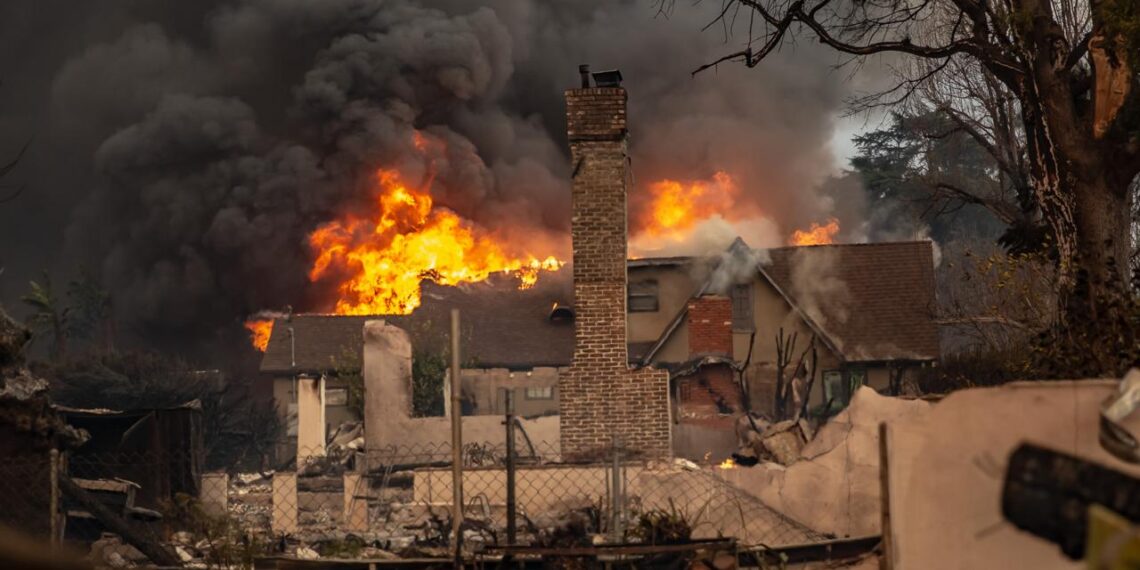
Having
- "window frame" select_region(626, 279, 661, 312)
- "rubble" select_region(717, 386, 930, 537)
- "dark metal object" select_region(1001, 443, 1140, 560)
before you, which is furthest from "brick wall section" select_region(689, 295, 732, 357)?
"dark metal object" select_region(1001, 443, 1140, 560)

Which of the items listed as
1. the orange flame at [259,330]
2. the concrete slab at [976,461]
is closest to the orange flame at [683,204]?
the orange flame at [259,330]

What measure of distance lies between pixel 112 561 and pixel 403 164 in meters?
55.4

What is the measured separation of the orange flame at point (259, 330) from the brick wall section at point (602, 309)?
4382cm

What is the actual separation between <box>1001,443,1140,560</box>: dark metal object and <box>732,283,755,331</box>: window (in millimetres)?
33068

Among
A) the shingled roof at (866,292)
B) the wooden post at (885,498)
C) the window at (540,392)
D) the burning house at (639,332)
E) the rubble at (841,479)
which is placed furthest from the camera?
the window at (540,392)

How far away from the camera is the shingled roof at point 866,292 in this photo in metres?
35.3

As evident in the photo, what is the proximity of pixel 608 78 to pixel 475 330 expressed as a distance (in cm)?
2550

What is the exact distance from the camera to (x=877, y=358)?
34.9m

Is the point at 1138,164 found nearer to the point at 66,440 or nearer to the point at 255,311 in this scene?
the point at 66,440

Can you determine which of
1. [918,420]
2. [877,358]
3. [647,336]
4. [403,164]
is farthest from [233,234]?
[918,420]

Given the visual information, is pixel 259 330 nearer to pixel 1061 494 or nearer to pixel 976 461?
pixel 976 461

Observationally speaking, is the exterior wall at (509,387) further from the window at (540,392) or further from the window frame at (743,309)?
the window frame at (743,309)

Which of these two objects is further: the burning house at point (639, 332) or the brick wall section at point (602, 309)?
the burning house at point (639, 332)

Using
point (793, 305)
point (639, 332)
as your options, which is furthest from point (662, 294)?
Result: point (793, 305)
